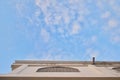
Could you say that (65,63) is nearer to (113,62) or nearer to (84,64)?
(84,64)

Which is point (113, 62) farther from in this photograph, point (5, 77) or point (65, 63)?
point (5, 77)

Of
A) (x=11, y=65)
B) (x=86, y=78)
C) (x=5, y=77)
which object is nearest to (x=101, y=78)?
(x=86, y=78)

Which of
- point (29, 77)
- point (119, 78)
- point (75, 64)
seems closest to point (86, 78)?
point (119, 78)

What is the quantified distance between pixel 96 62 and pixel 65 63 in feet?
8.20

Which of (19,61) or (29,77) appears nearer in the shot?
(29,77)

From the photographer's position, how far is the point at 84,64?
20.0 meters

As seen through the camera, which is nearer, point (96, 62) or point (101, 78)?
point (101, 78)

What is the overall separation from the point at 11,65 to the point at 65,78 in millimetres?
9504

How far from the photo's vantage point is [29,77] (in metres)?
11.4

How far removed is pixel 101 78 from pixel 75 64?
8.55m

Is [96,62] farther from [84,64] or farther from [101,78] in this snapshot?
[101,78]

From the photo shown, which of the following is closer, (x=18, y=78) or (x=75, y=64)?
(x=18, y=78)

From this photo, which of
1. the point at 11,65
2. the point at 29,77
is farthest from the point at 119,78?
the point at 11,65

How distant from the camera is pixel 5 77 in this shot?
1088 cm
